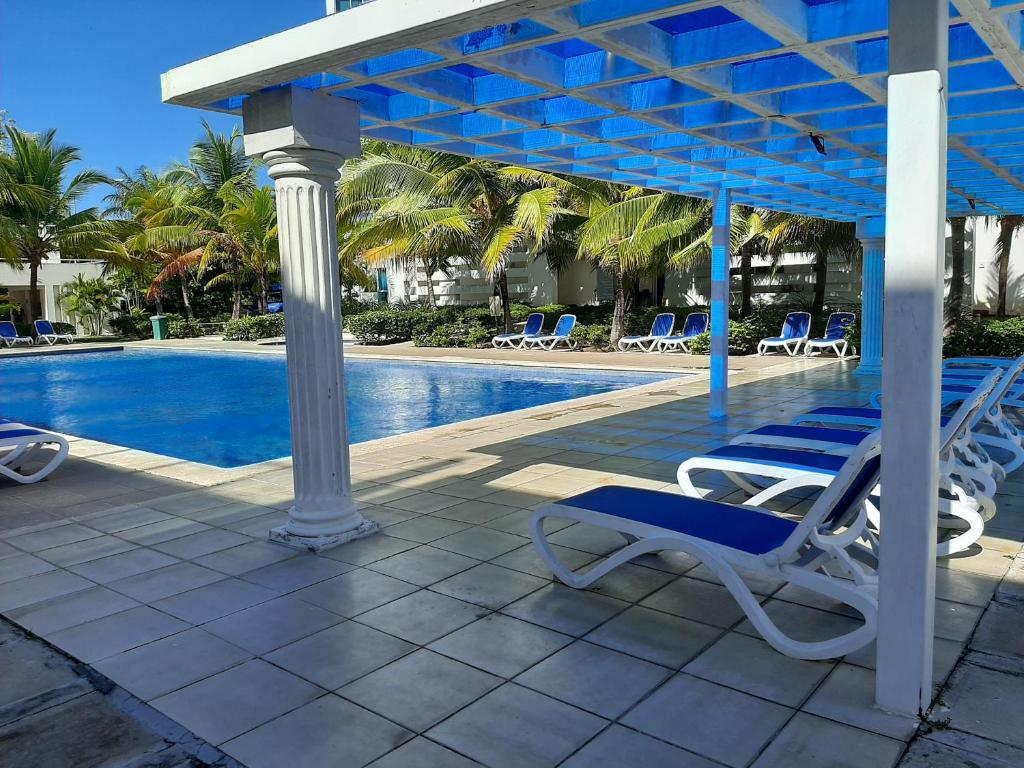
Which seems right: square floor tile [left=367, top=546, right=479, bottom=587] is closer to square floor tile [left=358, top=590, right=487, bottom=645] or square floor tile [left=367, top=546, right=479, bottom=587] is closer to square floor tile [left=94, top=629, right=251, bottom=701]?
square floor tile [left=358, top=590, right=487, bottom=645]

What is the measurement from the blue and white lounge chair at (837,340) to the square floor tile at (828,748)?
14205 millimetres

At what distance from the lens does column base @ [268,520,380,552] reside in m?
4.84

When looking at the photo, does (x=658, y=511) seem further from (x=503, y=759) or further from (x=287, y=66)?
(x=287, y=66)

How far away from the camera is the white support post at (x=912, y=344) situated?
2.70 m

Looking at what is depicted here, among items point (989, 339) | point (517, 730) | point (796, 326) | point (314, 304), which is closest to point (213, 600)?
point (314, 304)

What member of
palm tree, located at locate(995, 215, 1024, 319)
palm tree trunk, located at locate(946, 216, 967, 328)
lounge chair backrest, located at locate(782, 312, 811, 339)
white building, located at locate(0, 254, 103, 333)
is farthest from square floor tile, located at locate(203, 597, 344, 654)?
white building, located at locate(0, 254, 103, 333)

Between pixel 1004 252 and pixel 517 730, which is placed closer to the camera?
pixel 517 730

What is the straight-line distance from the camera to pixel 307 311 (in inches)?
192

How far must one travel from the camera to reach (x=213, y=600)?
4.09 m

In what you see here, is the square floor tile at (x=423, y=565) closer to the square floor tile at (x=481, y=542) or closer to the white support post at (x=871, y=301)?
the square floor tile at (x=481, y=542)

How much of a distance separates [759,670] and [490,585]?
1.49 m

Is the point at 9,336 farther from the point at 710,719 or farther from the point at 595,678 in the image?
the point at 710,719

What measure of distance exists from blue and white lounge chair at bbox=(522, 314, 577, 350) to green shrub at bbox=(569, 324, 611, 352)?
0.15 meters

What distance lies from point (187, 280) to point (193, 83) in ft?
103
